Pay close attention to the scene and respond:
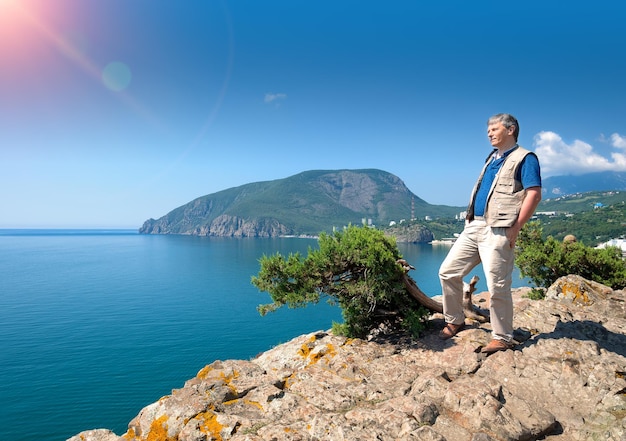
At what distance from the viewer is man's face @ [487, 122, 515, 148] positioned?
655 centimetres

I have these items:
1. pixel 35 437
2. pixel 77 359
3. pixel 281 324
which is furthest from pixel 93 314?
pixel 35 437

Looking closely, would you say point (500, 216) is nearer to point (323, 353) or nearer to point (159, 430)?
point (323, 353)

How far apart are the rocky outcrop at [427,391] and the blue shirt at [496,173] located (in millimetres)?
3139

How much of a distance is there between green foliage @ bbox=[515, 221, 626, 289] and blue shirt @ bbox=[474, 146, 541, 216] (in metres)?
12.1

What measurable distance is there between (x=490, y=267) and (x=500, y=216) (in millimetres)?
998

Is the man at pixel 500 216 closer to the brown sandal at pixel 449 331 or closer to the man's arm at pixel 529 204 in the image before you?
the man's arm at pixel 529 204

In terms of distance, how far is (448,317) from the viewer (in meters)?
8.31

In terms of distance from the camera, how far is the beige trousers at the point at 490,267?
6539 mm

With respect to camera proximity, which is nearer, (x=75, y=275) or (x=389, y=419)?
A: (x=389, y=419)

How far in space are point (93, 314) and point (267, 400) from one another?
190 feet

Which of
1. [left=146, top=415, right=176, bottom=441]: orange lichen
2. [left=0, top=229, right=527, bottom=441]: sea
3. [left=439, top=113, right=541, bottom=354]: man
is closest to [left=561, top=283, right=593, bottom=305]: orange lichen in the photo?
[left=439, top=113, right=541, bottom=354]: man

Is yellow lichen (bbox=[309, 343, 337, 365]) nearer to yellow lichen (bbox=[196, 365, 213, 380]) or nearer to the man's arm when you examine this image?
yellow lichen (bbox=[196, 365, 213, 380])

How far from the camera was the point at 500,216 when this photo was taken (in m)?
6.44

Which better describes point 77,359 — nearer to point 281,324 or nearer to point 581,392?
point 281,324
